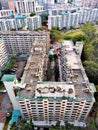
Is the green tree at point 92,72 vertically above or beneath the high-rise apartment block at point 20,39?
beneath

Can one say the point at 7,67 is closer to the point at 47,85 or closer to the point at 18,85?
the point at 18,85

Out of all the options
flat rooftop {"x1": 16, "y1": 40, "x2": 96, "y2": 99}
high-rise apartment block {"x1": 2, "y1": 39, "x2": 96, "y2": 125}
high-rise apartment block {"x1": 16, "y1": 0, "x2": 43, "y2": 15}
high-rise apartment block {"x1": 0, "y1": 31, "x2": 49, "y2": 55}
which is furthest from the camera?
high-rise apartment block {"x1": 16, "y1": 0, "x2": 43, "y2": 15}

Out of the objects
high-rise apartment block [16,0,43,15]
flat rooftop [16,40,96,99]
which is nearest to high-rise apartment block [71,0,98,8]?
high-rise apartment block [16,0,43,15]

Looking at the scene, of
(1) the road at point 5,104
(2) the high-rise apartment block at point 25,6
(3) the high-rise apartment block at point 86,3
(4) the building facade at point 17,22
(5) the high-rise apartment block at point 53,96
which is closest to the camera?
(5) the high-rise apartment block at point 53,96

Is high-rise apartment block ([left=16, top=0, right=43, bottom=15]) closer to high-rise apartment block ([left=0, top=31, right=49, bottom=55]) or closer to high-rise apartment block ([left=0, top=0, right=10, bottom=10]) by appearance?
high-rise apartment block ([left=0, top=0, right=10, bottom=10])

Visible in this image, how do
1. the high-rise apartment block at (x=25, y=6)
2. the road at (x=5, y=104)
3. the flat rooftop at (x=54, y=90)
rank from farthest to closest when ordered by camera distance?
the high-rise apartment block at (x=25, y=6) → the road at (x=5, y=104) → the flat rooftop at (x=54, y=90)

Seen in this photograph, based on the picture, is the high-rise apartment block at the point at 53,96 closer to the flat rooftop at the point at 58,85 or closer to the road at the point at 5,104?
the flat rooftop at the point at 58,85

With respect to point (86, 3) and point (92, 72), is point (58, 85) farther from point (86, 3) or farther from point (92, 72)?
point (86, 3)

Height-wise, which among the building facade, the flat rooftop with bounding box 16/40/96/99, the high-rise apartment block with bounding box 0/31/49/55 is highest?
the building facade

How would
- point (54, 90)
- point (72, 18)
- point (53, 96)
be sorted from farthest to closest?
point (72, 18)
point (54, 90)
point (53, 96)

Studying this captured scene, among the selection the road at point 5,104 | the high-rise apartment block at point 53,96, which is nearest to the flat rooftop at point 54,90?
the high-rise apartment block at point 53,96

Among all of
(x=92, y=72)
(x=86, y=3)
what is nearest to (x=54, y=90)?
(x=92, y=72)
